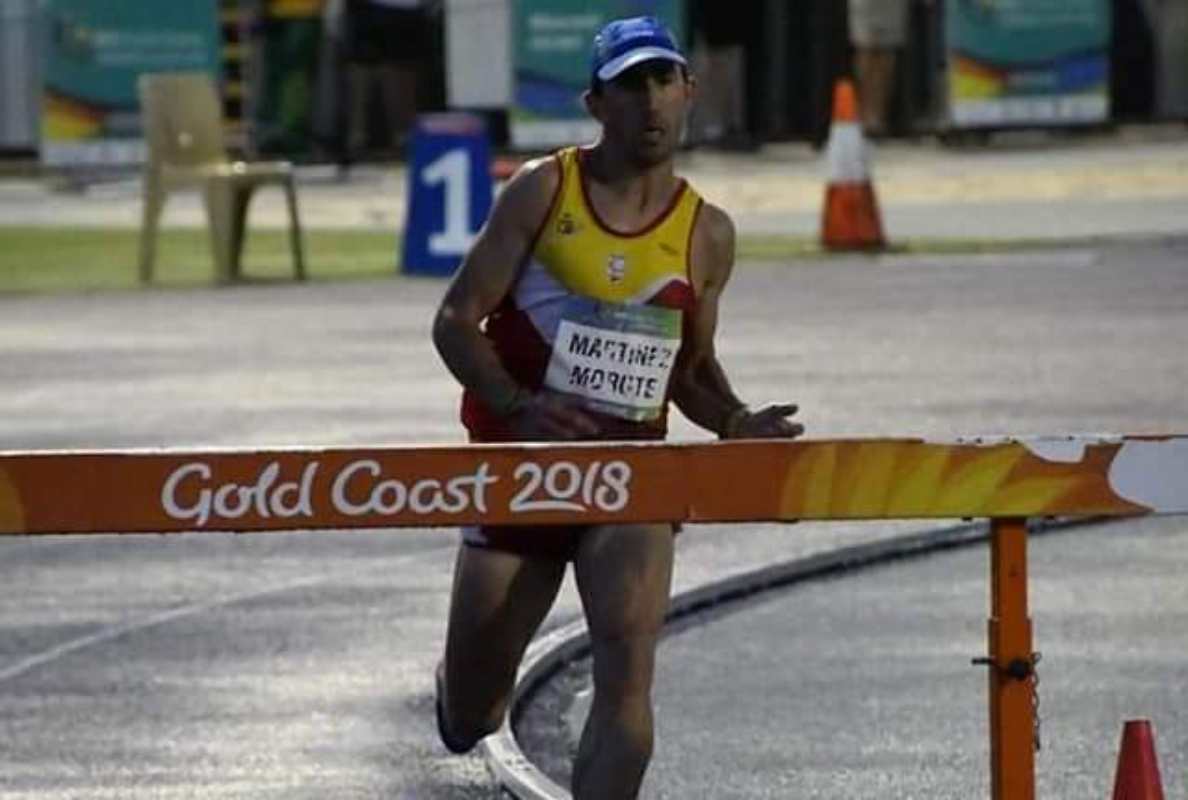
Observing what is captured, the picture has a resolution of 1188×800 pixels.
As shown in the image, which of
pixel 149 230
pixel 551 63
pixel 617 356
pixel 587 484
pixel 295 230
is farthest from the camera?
pixel 551 63

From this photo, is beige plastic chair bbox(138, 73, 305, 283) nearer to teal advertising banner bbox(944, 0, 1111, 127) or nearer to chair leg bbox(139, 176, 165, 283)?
chair leg bbox(139, 176, 165, 283)

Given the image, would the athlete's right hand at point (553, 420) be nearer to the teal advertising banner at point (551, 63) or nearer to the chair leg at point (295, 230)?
the chair leg at point (295, 230)

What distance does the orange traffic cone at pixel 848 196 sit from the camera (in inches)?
1001

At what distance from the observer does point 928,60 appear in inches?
1375

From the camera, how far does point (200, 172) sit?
26312 mm

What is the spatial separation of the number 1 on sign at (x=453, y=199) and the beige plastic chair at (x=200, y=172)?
84 cm

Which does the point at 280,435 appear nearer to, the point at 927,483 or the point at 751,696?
the point at 751,696

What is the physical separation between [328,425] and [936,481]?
9766 mm

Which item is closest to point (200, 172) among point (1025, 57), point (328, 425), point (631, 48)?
point (1025, 57)

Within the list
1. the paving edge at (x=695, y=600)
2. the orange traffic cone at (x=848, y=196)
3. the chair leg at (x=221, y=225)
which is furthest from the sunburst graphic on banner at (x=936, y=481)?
the chair leg at (x=221, y=225)

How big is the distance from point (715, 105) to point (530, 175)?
2686 cm

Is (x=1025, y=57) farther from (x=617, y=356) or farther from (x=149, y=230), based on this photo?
(x=617, y=356)

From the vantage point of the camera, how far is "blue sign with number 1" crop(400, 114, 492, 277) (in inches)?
998

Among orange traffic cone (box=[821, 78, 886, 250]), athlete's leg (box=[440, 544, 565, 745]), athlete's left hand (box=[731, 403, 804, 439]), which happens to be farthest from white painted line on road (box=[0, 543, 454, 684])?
orange traffic cone (box=[821, 78, 886, 250])
